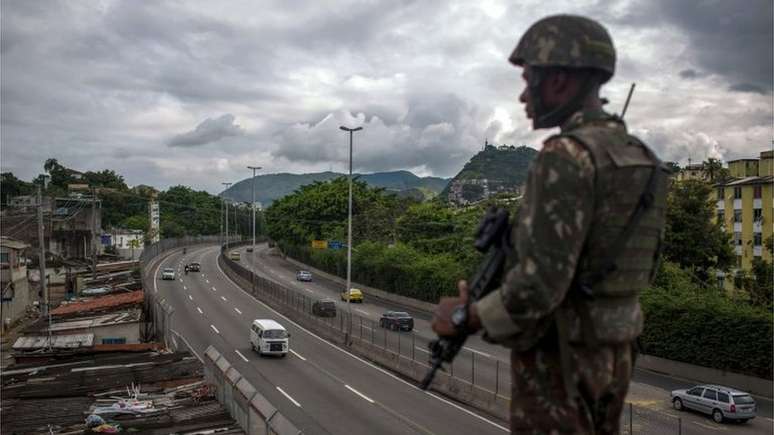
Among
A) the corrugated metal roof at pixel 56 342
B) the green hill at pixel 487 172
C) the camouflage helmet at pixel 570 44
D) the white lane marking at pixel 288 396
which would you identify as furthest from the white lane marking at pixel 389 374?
the green hill at pixel 487 172

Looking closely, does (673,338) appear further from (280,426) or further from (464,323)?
(464,323)

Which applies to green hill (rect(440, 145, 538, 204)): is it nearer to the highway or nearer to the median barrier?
the highway

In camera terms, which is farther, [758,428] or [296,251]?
[296,251]

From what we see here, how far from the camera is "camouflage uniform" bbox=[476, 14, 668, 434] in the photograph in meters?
2.93

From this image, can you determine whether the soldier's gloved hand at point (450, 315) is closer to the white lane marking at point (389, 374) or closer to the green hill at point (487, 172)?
the white lane marking at point (389, 374)

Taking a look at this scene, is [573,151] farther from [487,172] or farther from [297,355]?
[487,172]

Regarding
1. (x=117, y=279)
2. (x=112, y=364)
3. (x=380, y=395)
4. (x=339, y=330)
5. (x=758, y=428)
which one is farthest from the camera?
(x=117, y=279)

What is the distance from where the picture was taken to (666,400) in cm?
2581

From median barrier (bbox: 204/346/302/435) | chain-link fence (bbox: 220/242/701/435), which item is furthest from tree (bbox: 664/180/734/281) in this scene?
median barrier (bbox: 204/346/302/435)

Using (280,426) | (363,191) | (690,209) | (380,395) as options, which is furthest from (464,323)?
(363,191)

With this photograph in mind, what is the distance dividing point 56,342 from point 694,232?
3434cm

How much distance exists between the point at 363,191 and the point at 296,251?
1335 centimetres

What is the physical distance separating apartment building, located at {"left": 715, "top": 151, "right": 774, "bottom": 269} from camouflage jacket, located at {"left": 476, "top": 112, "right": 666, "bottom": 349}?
52859 millimetres

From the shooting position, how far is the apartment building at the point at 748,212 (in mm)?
52219
